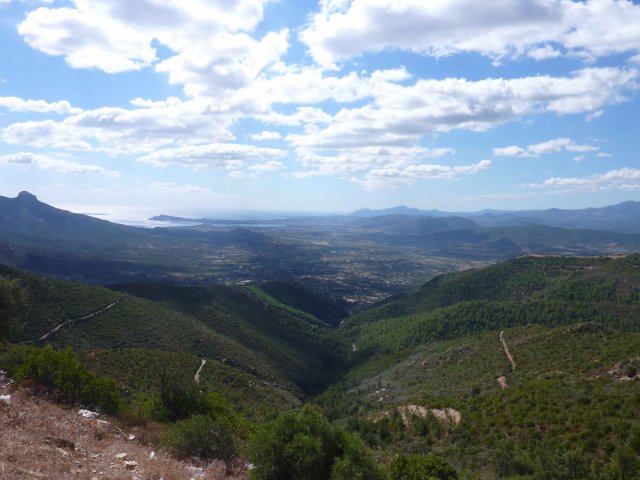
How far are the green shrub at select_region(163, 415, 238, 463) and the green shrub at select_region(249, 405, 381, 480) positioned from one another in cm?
165

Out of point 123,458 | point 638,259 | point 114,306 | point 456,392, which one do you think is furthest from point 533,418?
point 638,259

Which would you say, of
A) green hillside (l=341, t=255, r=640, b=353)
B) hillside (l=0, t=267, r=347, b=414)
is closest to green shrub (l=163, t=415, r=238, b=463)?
hillside (l=0, t=267, r=347, b=414)

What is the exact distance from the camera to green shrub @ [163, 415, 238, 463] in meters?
15.7

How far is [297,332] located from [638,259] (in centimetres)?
9056

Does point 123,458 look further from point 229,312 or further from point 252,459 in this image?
point 229,312

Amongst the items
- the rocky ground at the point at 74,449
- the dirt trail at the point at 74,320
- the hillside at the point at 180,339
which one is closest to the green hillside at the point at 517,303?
the hillside at the point at 180,339

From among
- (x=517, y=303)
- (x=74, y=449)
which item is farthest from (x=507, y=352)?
(x=74, y=449)

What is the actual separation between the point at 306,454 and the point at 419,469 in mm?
6434

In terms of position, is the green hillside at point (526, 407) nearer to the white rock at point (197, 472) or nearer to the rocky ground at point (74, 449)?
the white rock at point (197, 472)

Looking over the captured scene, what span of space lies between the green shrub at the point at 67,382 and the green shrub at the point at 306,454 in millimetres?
9314

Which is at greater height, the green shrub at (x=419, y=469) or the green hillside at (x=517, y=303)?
the green shrub at (x=419, y=469)

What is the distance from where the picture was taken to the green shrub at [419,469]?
57.6ft

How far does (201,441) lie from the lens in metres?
16.2

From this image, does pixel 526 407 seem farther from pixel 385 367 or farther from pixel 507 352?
pixel 385 367
